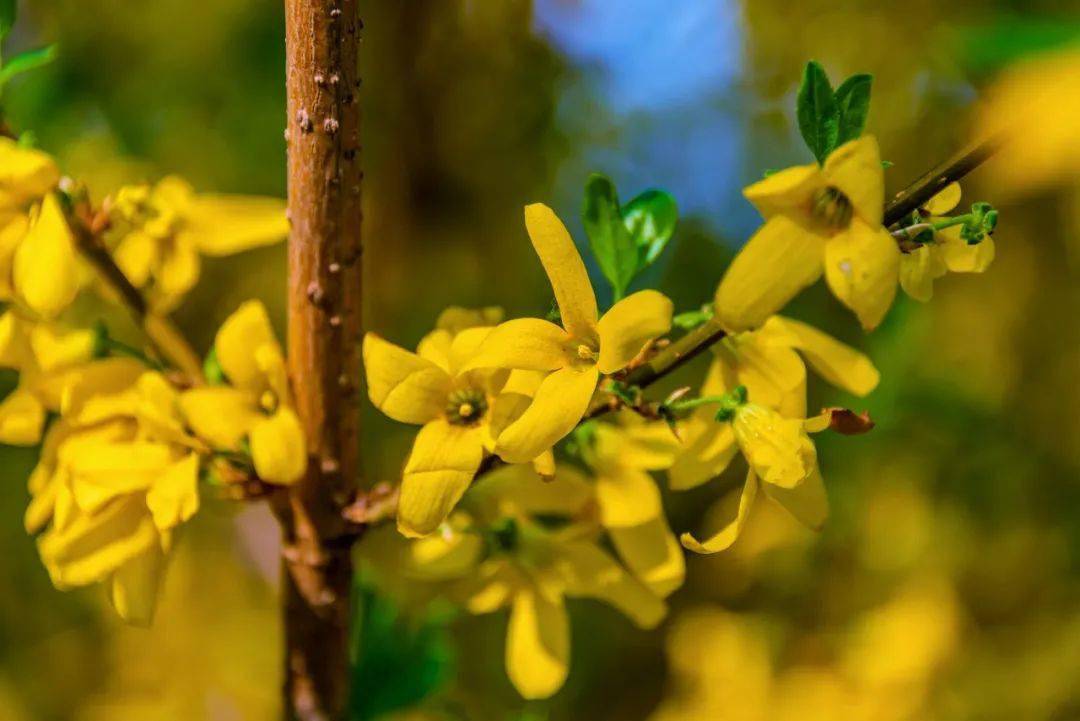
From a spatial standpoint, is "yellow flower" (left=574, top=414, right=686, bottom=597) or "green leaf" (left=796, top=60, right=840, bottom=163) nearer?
"green leaf" (left=796, top=60, right=840, bottom=163)

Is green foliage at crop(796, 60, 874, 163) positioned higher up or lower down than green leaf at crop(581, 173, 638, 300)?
higher up

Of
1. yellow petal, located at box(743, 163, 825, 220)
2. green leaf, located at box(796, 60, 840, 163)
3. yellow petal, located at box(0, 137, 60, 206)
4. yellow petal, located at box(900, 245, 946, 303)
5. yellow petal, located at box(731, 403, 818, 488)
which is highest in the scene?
green leaf, located at box(796, 60, 840, 163)

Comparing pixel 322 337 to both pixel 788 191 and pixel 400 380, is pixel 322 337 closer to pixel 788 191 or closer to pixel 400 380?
pixel 400 380

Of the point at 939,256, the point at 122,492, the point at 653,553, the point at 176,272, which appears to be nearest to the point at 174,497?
the point at 122,492

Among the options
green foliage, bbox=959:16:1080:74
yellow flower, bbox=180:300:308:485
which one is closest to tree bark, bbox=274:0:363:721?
yellow flower, bbox=180:300:308:485

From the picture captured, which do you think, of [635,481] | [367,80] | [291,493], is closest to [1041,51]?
[635,481]

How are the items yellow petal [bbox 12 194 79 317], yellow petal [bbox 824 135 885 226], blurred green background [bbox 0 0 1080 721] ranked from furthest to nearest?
blurred green background [bbox 0 0 1080 721]
yellow petal [bbox 12 194 79 317]
yellow petal [bbox 824 135 885 226]

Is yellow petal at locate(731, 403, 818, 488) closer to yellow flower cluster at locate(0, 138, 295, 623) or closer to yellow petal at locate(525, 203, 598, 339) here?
yellow petal at locate(525, 203, 598, 339)

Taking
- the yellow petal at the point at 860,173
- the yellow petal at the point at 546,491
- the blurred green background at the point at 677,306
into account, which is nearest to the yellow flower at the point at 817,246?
the yellow petal at the point at 860,173
